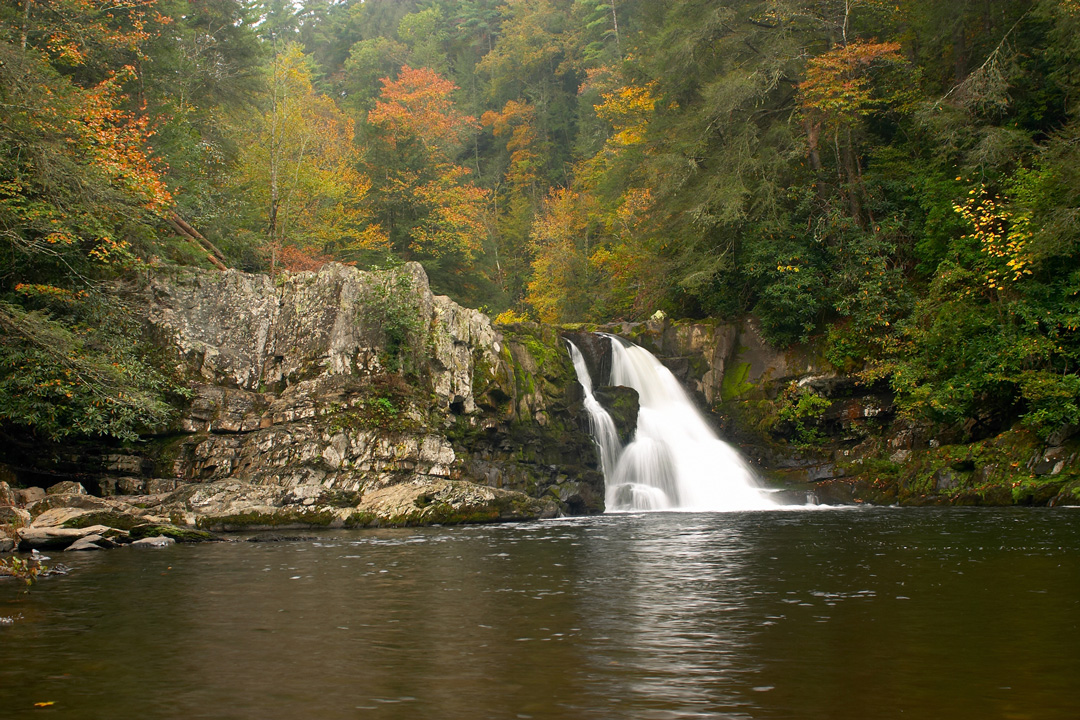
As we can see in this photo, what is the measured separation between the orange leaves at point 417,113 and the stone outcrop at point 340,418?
1682 centimetres

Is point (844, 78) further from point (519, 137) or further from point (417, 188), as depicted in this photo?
point (519, 137)

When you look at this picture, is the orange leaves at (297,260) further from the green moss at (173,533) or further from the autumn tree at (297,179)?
the green moss at (173,533)

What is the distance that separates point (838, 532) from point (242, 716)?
446 inches

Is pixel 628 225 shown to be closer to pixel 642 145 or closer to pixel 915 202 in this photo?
pixel 642 145

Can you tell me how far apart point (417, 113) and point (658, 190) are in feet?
50.7

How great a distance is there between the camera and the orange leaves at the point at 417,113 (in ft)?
114

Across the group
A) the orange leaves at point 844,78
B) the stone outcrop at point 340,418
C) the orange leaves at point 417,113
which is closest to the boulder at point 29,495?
the stone outcrop at point 340,418

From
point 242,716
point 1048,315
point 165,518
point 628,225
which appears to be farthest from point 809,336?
point 242,716

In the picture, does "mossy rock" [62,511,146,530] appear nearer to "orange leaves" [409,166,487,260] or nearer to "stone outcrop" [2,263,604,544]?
"stone outcrop" [2,263,604,544]

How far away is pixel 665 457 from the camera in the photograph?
71.8 feet

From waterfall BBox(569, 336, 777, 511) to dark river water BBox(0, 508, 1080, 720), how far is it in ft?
30.3

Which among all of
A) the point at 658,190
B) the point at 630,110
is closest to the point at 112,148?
the point at 658,190

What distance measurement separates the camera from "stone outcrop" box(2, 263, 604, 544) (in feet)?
53.9

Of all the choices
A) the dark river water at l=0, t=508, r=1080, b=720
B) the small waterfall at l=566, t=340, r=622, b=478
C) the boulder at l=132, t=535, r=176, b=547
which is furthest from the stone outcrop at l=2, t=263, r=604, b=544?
the dark river water at l=0, t=508, r=1080, b=720
